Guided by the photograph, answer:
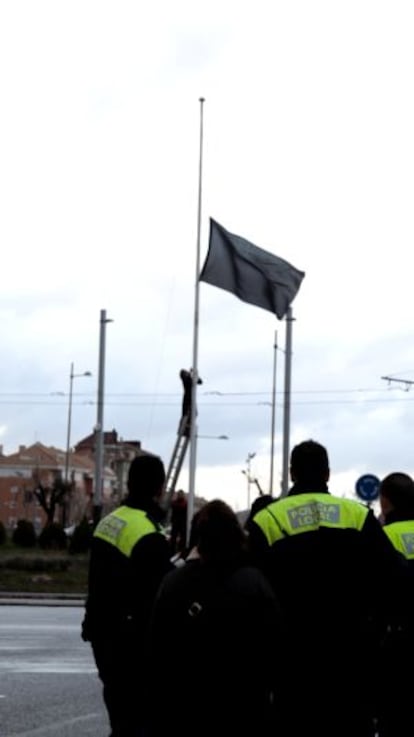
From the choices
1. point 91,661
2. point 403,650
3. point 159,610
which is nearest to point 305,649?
point 159,610

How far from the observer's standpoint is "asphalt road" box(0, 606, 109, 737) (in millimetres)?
13703

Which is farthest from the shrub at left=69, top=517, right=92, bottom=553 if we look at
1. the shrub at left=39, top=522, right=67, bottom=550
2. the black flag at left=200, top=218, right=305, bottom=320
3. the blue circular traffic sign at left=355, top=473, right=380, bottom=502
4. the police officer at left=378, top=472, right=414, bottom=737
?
the police officer at left=378, top=472, right=414, bottom=737

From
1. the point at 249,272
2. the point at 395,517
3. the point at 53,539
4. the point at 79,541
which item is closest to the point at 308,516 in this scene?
the point at 395,517

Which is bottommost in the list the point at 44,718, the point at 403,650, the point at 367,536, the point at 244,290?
the point at 44,718

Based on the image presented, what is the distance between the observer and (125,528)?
351 inches

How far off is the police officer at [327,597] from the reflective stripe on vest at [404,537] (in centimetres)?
160

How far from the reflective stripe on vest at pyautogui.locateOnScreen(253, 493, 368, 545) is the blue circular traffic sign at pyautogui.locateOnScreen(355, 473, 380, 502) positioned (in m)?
28.1

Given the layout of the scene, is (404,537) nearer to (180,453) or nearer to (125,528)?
(125,528)

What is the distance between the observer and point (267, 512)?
27.0ft

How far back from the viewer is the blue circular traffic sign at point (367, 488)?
36.3 m

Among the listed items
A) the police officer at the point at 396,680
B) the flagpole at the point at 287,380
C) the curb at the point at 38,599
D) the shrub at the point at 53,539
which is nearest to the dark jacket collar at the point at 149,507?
the police officer at the point at 396,680

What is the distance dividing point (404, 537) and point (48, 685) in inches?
289

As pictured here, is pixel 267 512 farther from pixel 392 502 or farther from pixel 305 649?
pixel 392 502

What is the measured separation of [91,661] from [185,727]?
12906mm
